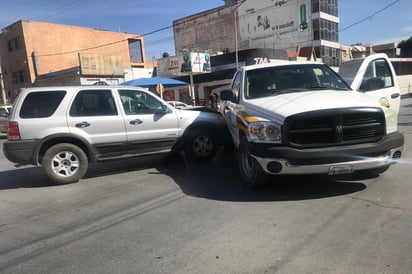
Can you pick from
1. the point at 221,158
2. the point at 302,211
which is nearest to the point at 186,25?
the point at 221,158

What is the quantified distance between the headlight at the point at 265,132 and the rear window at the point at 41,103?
3903mm

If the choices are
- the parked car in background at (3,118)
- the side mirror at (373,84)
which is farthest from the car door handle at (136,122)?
the parked car in background at (3,118)

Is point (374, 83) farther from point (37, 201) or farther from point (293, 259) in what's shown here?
point (37, 201)

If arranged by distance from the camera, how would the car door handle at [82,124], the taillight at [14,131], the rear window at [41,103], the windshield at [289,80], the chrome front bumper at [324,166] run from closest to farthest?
1. the chrome front bumper at [324,166]
2. the windshield at [289,80]
3. the taillight at [14,131]
4. the rear window at [41,103]
5. the car door handle at [82,124]

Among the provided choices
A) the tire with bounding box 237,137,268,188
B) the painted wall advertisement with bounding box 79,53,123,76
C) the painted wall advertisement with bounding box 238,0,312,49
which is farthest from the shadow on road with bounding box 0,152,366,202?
the painted wall advertisement with bounding box 238,0,312,49

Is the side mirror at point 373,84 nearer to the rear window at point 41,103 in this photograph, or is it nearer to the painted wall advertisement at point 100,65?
the rear window at point 41,103

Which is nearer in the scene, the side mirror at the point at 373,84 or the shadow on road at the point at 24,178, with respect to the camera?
the shadow on road at the point at 24,178

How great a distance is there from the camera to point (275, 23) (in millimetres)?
50625

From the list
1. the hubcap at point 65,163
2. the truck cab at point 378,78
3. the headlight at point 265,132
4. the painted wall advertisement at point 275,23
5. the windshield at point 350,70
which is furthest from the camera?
the painted wall advertisement at point 275,23

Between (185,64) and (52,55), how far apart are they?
23.7 m

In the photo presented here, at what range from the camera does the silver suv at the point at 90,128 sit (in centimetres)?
668

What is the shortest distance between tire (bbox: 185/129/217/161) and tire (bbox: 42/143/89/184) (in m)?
2.20

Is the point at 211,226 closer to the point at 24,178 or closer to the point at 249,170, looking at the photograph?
the point at 249,170

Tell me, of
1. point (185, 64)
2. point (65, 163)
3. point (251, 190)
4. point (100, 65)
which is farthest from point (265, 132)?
point (100, 65)
